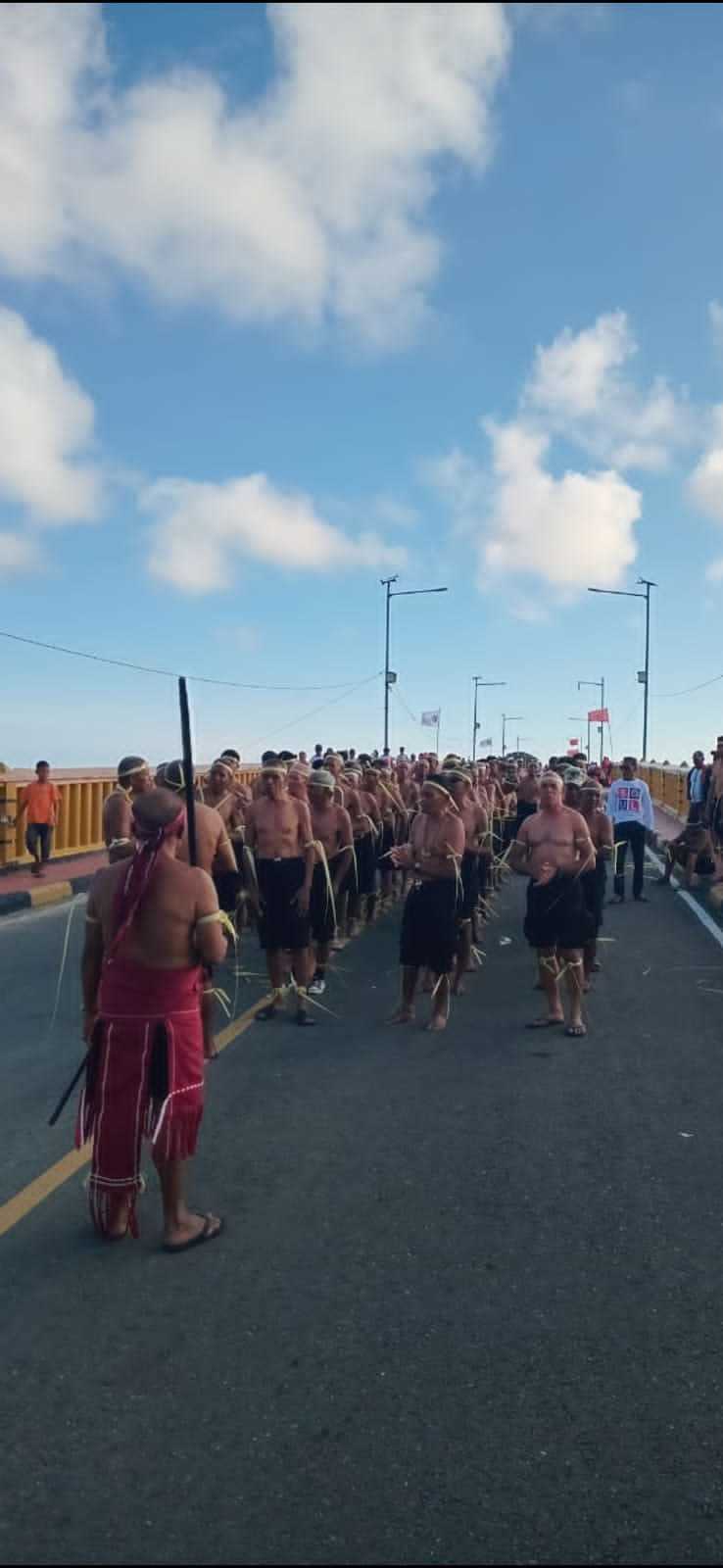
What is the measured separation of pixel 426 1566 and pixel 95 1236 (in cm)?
230

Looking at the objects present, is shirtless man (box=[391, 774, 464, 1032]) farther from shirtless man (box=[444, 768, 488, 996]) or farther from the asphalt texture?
the asphalt texture

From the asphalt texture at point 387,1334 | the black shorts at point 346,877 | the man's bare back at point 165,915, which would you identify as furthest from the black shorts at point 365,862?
the man's bare back at point 165,915

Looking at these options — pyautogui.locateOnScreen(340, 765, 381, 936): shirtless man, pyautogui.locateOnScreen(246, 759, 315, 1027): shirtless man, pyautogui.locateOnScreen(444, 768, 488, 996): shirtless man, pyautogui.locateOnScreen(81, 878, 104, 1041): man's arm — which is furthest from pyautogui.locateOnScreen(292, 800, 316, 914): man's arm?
pyautogui.locateOnScreen(81, 878, 104, 1041): man's arm

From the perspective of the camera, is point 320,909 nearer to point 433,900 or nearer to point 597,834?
point 433,900

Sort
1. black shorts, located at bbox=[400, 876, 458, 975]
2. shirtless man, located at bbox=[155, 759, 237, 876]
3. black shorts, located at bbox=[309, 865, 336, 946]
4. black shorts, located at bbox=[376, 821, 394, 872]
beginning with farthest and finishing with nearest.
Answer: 1. black shorts, located at bbox=[376, 821, 394, 872]
2. black shorts, located at bbox=[309, 865, 336, 946]
3. black shorts, located at bbox=[400, 876, 458, 975]
4. shirtless man, located at bbox=[155, 759, 237, 876]

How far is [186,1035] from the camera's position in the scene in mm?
4777

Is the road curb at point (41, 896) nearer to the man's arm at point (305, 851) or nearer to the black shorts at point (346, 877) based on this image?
the black shorts at point (346, 877)

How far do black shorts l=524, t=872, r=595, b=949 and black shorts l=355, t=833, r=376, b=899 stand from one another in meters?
4.69

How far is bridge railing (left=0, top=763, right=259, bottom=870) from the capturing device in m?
18.5

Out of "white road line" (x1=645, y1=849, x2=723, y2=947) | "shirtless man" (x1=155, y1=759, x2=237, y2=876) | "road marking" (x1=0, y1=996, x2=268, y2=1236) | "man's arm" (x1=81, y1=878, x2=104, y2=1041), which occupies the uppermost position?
"shirtless man" (x1=155, y1=759, x2=237, y2=876)

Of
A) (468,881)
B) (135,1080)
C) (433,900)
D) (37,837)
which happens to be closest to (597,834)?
(468,881)

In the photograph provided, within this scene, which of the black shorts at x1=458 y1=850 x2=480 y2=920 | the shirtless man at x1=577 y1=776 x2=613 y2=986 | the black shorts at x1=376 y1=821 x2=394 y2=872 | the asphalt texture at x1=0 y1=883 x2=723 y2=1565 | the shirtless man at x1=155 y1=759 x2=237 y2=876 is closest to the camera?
the asphalt texture at x1=0 y1=883 x2=723 y2=1565

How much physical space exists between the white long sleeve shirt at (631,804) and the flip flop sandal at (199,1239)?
39.0ft

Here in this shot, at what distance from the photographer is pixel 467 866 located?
11.1 meters
